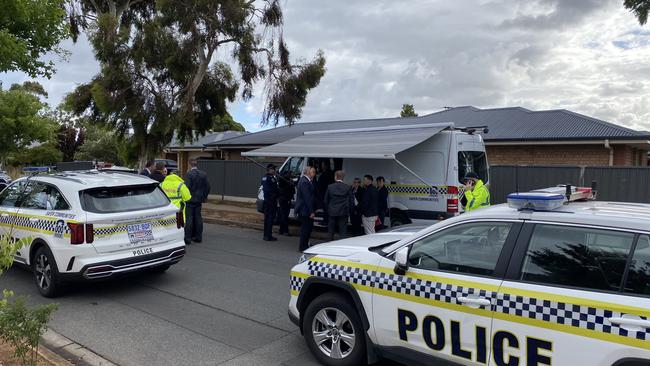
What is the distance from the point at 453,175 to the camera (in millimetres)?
9391

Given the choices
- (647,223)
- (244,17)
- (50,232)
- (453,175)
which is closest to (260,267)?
(50,232)

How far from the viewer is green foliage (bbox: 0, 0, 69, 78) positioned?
6.93 meters

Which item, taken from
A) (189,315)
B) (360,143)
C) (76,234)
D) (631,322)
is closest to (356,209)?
(360,143)

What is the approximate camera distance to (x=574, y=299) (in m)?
2.98

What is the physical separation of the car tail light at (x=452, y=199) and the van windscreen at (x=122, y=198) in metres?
5.21

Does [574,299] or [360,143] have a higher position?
[360,143]

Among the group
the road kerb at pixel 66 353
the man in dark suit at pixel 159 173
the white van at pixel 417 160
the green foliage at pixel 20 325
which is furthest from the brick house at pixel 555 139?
the green foliage at pixel 20 325

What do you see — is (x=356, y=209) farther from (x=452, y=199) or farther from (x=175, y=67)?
(x=175, y=67)

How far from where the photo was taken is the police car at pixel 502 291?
289cm

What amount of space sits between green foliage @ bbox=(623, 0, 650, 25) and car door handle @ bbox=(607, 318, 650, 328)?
983 cm

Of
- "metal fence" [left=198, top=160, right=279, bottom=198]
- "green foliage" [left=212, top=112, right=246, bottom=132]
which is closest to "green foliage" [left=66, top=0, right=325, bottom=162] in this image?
"metal fence" [left=198, top=160, right=279, bottom=198]

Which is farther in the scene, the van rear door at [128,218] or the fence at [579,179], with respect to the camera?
the fence at [579,179]

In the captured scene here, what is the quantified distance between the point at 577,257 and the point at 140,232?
5.40m

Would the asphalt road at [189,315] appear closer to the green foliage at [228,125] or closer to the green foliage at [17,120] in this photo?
the green foliage at [17,120]
